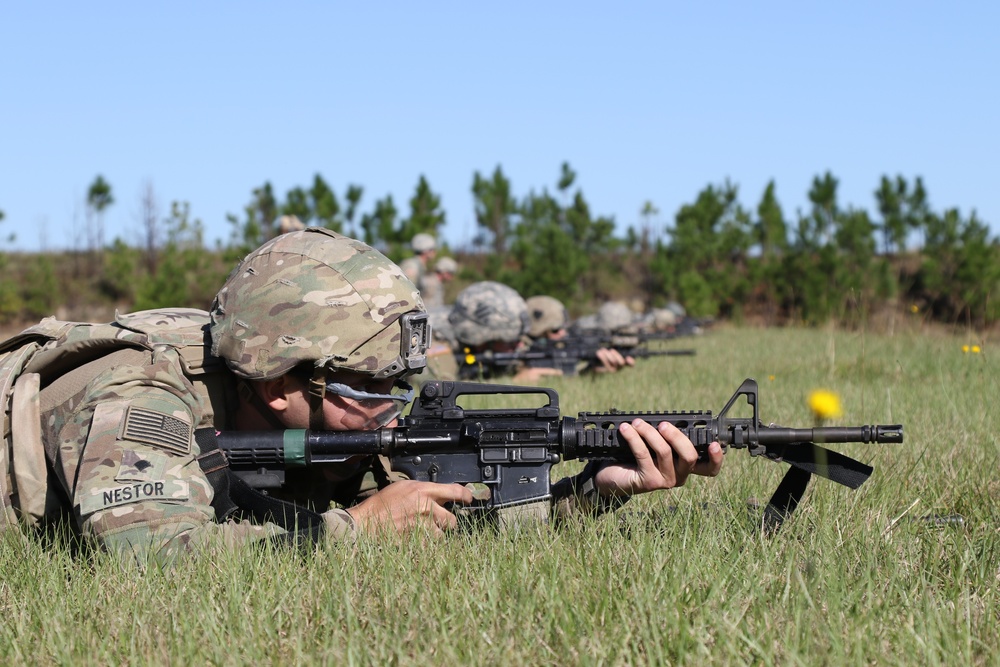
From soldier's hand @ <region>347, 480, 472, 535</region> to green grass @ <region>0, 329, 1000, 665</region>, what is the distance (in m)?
0.10

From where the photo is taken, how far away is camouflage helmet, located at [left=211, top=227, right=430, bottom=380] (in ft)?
11.4

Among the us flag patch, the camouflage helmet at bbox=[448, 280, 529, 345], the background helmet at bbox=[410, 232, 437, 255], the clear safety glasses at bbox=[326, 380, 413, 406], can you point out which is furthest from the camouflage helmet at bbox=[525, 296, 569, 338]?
the us flag patch

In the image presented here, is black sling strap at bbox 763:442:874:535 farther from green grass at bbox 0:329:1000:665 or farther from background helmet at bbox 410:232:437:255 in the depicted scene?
background helmet at bbox 410:232:437:255

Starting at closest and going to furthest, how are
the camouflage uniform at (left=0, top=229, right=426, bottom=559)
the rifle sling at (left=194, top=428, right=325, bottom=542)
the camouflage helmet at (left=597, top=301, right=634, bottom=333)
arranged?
1. the camouflage uniform at (left=0, top=229, right=426, bottom=559)
2. the rifle sling at (left=194, top=428, right=325, bottom=542)
3. the camouflage helmet at (left=597, top=301, right=634, bottom=333)

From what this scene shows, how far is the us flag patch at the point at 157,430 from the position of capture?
3.09 metres

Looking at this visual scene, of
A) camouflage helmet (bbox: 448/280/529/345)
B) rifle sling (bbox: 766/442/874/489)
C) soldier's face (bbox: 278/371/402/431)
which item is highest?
camouflage helmet (bbox: 448/280/529/345)

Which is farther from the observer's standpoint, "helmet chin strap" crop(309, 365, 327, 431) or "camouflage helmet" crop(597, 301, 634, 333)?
"camouflage helmet" crop(597, 301, 634, 333)

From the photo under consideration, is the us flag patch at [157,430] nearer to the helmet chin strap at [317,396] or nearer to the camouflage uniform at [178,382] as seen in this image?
the camouflage uniform at [178,382]

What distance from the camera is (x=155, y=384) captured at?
10.9 ft

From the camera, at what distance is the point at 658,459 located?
11.6 feet

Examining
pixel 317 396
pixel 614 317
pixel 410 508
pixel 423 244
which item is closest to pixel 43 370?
pixel 317 396

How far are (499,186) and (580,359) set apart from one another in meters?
29.4

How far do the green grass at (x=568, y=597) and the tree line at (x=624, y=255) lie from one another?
2656 centimetres

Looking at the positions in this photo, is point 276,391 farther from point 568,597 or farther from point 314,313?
point 568,597
